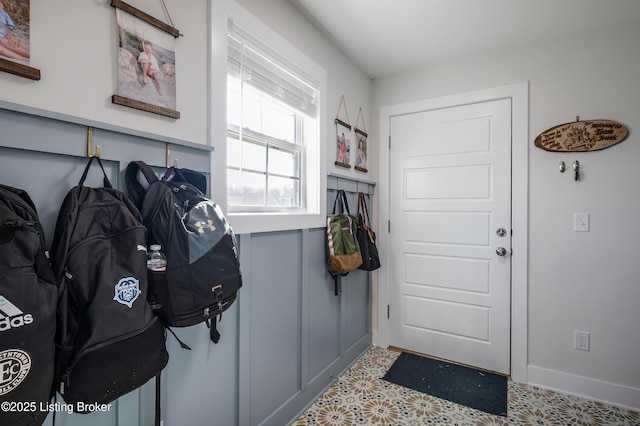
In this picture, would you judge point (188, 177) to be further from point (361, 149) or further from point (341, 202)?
point (361, 149)

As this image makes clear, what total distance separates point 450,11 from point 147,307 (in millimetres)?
2182

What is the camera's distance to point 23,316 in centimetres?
66

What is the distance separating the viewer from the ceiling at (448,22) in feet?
6.03

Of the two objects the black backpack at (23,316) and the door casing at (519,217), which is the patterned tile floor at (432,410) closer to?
the door casing at (519,217)

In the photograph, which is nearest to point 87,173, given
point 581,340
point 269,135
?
point 269,135

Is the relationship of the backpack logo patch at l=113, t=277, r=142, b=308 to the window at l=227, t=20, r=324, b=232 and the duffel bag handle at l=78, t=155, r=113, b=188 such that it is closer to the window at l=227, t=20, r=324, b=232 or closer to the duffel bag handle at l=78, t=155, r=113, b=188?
the duffel bag handle at l=78, t=155, r=113, b=188

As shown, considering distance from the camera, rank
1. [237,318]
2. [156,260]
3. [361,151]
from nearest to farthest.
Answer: [156,260]
[237,318]
[361,151]

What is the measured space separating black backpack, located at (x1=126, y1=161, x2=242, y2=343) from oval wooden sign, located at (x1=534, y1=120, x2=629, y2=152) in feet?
7.35

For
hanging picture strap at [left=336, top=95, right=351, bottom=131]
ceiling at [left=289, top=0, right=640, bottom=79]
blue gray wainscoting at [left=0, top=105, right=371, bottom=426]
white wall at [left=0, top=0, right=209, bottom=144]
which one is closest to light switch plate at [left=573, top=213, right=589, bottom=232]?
ceiling at [left=289, top=0, right=640, bottom=79]

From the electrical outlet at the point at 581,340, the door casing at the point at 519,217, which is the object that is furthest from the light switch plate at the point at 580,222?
the electrical outlet at the point at 581,340

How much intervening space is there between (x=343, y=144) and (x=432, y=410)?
1843 millimetres

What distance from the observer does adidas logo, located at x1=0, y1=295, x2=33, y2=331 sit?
0.63 meters

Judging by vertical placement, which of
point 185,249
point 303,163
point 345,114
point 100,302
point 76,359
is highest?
point 345,114

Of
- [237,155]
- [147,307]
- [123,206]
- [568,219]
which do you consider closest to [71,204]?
[123,206]
